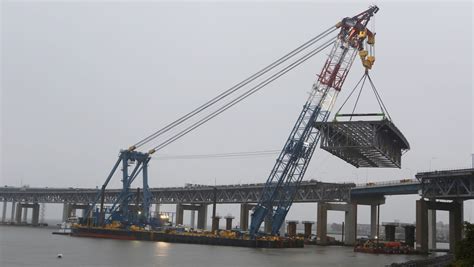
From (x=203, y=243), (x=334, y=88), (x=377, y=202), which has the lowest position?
(x=203, y=243)

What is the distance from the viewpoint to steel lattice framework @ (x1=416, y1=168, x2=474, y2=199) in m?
83.0

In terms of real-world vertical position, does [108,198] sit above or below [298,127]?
below

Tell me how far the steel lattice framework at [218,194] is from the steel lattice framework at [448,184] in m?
34.0

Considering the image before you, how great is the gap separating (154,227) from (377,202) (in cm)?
5005

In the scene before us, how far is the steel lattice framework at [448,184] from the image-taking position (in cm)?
8300

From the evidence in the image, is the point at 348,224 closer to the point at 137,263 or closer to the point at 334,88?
the point at 334,88

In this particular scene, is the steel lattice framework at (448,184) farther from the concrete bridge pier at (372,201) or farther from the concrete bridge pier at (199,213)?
the concrete bridge pier at (199,213)

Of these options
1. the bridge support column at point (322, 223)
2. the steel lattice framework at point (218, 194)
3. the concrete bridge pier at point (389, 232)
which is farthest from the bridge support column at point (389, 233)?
the bridge support column at point (322, 223)

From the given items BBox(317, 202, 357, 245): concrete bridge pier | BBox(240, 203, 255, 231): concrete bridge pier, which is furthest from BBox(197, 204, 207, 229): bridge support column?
BBox(317, 202, 357, 245): concrete bridge pier

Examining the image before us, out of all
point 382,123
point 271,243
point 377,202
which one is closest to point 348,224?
point 377,202

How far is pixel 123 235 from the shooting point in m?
109

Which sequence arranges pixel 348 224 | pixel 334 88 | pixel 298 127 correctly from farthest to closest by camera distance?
pixel 348 224
pixel 298 127
pixel 334 88

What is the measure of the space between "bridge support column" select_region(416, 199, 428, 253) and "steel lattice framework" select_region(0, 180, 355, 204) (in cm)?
3525

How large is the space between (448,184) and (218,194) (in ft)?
258
